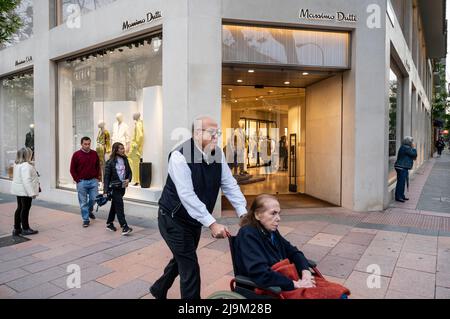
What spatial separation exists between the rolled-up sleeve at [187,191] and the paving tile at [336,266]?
8.02 ft

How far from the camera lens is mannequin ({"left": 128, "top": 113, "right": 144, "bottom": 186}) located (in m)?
8.62

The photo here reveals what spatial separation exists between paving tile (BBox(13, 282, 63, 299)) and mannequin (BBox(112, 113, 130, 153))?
5.15 metres

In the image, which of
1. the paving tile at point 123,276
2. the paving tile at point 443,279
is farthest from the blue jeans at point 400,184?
the paving tile at point 123,276

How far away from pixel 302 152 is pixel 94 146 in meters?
6.40

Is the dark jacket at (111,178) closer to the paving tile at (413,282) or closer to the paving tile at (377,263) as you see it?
the paving tile at (377,263)

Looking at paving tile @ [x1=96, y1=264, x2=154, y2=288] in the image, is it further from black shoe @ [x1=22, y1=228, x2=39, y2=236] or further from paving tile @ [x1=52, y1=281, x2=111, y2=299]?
black shoe @ [x1=22, y1=228, x2=39, y2=236]

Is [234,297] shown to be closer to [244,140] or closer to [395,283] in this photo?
[395,283]

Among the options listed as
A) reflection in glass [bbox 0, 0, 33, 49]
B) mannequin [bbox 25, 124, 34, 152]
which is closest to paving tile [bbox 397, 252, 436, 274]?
mannequin [bbox 25, 124, 34, 152]

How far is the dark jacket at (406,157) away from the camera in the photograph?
9461 mm

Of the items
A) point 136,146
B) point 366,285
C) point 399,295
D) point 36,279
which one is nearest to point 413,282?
point 399,295

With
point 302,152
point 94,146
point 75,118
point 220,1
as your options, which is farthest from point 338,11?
point 75,118

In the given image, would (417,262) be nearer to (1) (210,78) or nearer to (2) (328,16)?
(1) (210,78)

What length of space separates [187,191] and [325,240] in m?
3.93

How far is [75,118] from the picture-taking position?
10.4 metres
